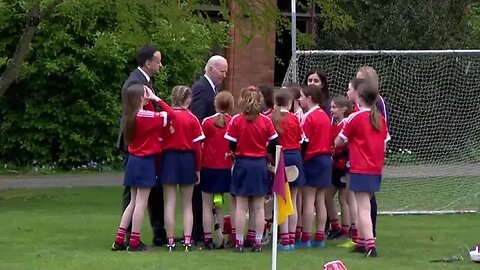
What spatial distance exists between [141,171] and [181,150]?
1.54 ft

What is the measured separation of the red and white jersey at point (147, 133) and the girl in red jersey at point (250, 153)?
702mm

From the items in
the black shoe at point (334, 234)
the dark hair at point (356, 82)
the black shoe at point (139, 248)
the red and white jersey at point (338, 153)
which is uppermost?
the dark hair at point (356, 82)

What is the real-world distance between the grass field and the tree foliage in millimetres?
4714

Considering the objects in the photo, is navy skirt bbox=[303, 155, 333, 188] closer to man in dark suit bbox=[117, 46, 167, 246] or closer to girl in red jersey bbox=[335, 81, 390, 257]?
girl in red jersey bbox=[335, 81, 390, 257]

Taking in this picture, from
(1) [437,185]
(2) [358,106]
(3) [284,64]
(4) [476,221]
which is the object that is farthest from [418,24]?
(2) [358,106]

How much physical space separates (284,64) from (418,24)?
3.95m

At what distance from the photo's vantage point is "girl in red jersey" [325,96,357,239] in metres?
11.4

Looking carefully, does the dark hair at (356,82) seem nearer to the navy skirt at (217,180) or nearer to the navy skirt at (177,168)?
the navy skirt at (217,180)

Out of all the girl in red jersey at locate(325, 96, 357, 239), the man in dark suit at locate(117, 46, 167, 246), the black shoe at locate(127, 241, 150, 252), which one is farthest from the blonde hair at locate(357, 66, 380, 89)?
the black shoe at locate(127, 241, 150, 252)

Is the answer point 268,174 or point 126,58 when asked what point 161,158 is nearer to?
point 268,174

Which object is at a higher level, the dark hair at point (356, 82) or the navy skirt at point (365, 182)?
the dark hair at point (356, 82)

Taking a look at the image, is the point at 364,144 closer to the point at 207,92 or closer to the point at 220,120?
the point at 220,120

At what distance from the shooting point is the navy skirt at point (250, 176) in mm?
10633

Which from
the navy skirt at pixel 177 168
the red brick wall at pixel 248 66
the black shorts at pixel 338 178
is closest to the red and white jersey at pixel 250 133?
the navy skirt at pixel 177 168
